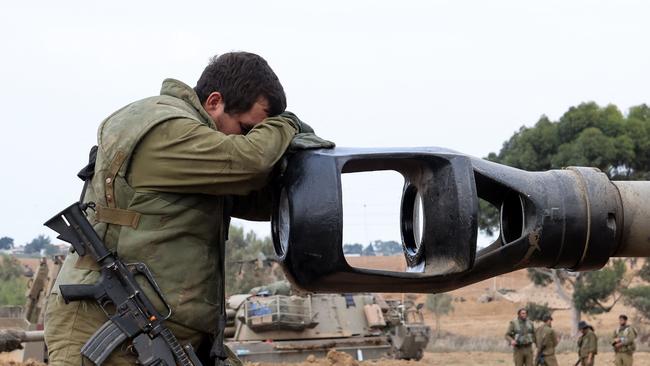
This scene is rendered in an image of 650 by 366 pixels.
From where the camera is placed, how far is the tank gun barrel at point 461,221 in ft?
7.84

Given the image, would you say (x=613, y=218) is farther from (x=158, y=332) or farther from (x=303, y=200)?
(x=158, y=332)

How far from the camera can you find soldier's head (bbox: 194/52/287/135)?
9.63 feet

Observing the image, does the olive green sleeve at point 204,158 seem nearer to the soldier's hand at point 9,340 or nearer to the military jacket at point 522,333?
the soldier's hand at point 9,340

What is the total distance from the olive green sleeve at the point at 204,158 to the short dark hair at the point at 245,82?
0.11 meters

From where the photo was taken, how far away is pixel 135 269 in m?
2.84

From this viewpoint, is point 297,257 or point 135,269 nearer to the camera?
point 297,257

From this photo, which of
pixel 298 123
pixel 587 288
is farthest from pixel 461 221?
pixel 587 288

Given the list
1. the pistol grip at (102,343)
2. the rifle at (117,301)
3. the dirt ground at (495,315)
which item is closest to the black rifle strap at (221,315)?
the rifle at (117,301)

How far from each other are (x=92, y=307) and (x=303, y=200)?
82cm

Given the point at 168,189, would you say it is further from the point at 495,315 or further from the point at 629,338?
the point at 495,315

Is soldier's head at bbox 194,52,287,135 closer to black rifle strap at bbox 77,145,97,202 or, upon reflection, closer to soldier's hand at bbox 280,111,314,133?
soldier's hand at bbox 280,111,314,133

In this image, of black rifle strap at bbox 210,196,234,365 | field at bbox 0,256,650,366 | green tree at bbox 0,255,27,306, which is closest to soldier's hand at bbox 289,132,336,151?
black rifle strap at bbox 210,196,234,365

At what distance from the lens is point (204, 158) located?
280 centimetres

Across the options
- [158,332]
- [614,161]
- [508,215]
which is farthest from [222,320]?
[614,161]
